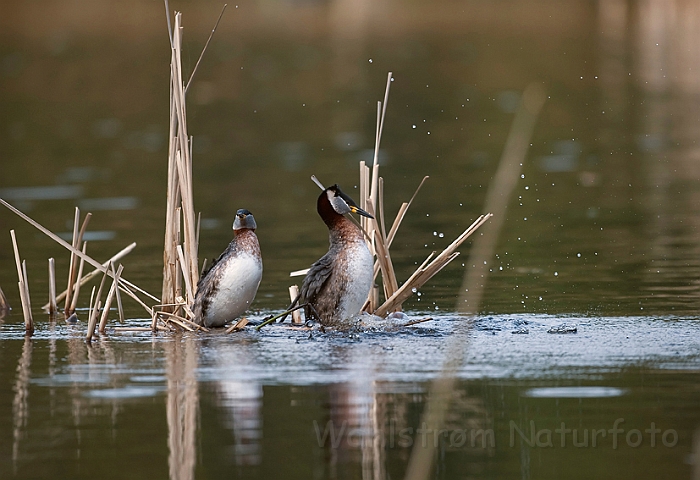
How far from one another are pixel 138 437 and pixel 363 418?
A: 1052 millimetres

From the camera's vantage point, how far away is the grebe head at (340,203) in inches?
370

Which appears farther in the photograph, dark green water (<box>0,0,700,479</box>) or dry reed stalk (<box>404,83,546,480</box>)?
dark green water (<box>0,0,700,479</box>)

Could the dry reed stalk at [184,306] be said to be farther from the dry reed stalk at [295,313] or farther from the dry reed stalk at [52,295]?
the dry reed stalk at [52,295]

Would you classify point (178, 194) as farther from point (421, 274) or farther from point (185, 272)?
point (421, 274)

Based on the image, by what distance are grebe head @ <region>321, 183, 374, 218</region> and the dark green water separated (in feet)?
3.17

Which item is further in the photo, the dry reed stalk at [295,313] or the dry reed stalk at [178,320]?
the dry reed stalk at [295,313]

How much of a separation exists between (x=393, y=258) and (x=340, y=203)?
288 cm

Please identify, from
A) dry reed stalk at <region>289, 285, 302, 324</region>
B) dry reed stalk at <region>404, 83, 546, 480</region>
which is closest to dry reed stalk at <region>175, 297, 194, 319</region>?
dry reed stalk at <region>289, 285, 302, 324</region>

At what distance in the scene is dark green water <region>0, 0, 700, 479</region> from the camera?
239 inches

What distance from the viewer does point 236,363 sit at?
7883 mm

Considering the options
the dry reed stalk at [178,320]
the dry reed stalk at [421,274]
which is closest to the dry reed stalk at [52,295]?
the dry reed stalk at [178,320]

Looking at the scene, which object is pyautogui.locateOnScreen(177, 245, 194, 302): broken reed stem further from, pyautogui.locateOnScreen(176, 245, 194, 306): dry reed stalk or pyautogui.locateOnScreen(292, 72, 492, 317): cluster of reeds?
pyautogui.locateOnScreen(292, 72, 492, 317): cluster of reeds

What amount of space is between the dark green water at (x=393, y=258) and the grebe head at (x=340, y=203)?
0.97 metres

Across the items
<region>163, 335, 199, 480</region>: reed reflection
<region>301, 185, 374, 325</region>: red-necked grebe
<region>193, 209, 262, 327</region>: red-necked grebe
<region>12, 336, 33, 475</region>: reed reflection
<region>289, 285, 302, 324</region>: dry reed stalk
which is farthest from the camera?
<region>289, 285, 302, 324</region>: dry reed stalk
